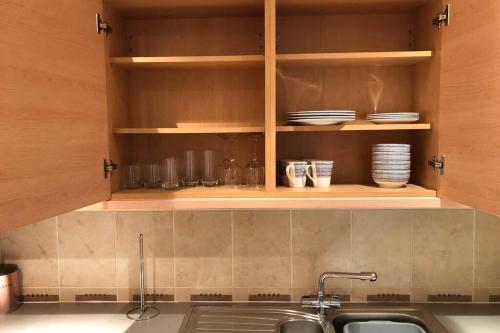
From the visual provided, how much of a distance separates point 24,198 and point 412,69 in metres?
1.38

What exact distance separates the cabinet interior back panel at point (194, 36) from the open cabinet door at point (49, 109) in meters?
0.39

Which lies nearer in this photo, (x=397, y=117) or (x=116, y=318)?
(x=397, y=117)

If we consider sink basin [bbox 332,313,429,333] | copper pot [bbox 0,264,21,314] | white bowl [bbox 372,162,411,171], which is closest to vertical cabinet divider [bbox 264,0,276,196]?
white bowl [bbox 372,162,411,171]

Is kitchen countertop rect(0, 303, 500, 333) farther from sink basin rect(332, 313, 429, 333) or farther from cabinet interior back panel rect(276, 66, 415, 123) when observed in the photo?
cabinet interior back panel rect(276, 66, 415, 123)

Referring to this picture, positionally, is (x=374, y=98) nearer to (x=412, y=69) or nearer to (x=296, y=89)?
(x=412, y=69)

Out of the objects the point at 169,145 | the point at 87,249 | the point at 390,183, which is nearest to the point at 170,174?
the point at 169,145

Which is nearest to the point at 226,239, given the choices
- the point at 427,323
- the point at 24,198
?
the point at 427,323

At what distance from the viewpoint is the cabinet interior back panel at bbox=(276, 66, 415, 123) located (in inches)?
61.4

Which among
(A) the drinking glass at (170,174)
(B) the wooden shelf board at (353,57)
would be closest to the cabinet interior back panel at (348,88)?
(B) the wooden shelf board at (353,57)

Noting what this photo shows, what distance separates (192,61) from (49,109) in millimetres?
560

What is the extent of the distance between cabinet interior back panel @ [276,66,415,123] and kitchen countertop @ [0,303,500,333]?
2.65ft

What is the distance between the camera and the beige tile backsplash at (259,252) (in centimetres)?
160

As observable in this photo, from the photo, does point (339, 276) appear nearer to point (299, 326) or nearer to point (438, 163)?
point (299, 326)

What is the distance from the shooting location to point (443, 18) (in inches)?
48.1
